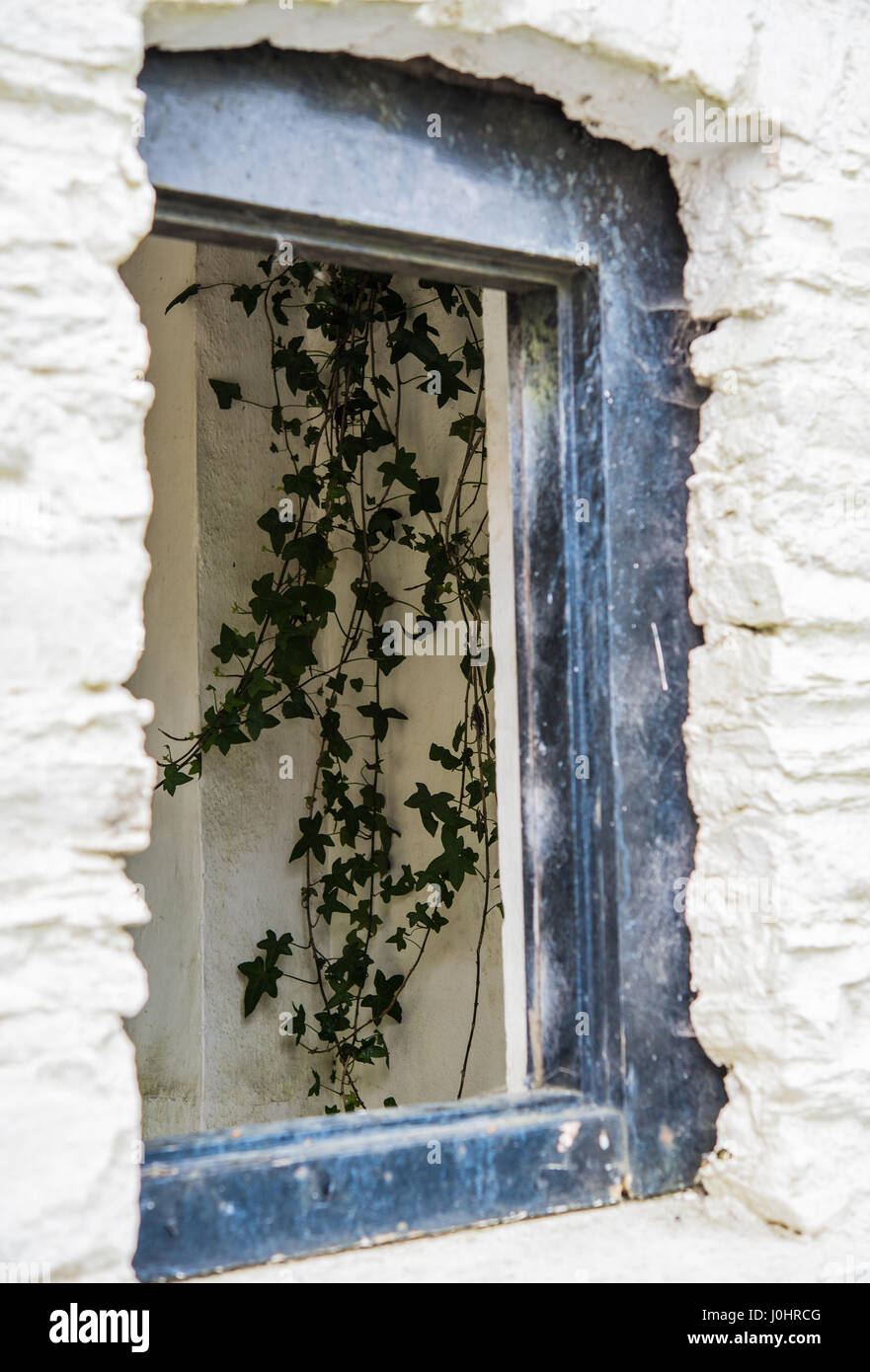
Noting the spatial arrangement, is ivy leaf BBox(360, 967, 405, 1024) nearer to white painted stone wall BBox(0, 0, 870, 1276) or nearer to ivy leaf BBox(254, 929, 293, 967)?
ivy leaf BBox(254, 929, 293, 967)

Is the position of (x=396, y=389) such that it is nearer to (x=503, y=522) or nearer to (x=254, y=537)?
(x=254, y=537)

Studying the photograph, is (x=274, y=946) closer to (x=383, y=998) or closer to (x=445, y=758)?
(x=383, y=998)

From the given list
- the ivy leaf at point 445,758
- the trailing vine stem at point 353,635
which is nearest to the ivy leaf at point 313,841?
the trailing vine stem at point 353,635

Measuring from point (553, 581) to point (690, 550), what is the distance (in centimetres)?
17

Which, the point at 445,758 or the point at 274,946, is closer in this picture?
the point at 445,758

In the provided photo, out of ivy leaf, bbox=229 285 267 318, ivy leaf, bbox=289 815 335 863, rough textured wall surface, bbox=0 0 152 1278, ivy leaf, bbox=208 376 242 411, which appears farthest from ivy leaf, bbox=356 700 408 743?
rough textured wall surface, bbox=0 0 152 1278

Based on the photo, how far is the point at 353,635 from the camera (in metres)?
3.42

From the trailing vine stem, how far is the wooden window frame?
1395 millimetres

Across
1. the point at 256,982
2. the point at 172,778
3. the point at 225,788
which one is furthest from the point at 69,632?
the point at 256,982

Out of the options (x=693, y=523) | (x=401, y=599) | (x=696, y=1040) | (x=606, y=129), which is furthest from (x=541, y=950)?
(x=401, y=599)

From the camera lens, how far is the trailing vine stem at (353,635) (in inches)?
120

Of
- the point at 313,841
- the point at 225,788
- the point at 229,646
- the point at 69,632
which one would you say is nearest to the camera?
the point at 69,632

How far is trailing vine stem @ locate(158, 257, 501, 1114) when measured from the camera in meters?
3.04

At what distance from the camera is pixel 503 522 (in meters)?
1.68
